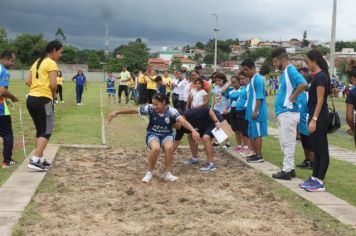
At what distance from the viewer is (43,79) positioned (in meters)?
7.69

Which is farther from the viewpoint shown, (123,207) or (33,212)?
(123,207)

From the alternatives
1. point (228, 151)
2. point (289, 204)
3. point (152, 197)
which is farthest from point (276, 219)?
point (228, 151)

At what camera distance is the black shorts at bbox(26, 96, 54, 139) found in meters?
7.70

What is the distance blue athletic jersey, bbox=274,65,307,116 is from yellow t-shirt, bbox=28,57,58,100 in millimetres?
3466

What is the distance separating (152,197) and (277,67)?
277 centimetres

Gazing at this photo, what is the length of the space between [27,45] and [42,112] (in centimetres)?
9022

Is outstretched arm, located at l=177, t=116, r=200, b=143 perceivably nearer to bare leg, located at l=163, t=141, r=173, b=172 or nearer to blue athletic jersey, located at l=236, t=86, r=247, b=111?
bare leg, located at l=163, t=141, r=173, b=172

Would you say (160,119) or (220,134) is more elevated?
(160,119)

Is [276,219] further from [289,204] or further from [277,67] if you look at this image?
[277,67]

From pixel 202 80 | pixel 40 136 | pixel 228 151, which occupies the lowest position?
pixel 228 151

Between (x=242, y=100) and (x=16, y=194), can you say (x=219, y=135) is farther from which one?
(x=16, y=194)

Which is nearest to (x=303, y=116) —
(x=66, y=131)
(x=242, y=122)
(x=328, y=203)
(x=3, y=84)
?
(x=242, y=122)

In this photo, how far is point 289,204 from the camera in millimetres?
6301

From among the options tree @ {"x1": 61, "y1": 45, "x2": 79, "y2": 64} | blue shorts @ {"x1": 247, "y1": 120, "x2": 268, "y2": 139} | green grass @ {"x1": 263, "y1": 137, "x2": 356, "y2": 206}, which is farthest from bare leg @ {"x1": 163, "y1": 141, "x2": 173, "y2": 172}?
tree @ {"x1": 61, "y1": 45, "x2": 79, "y2": 64}
